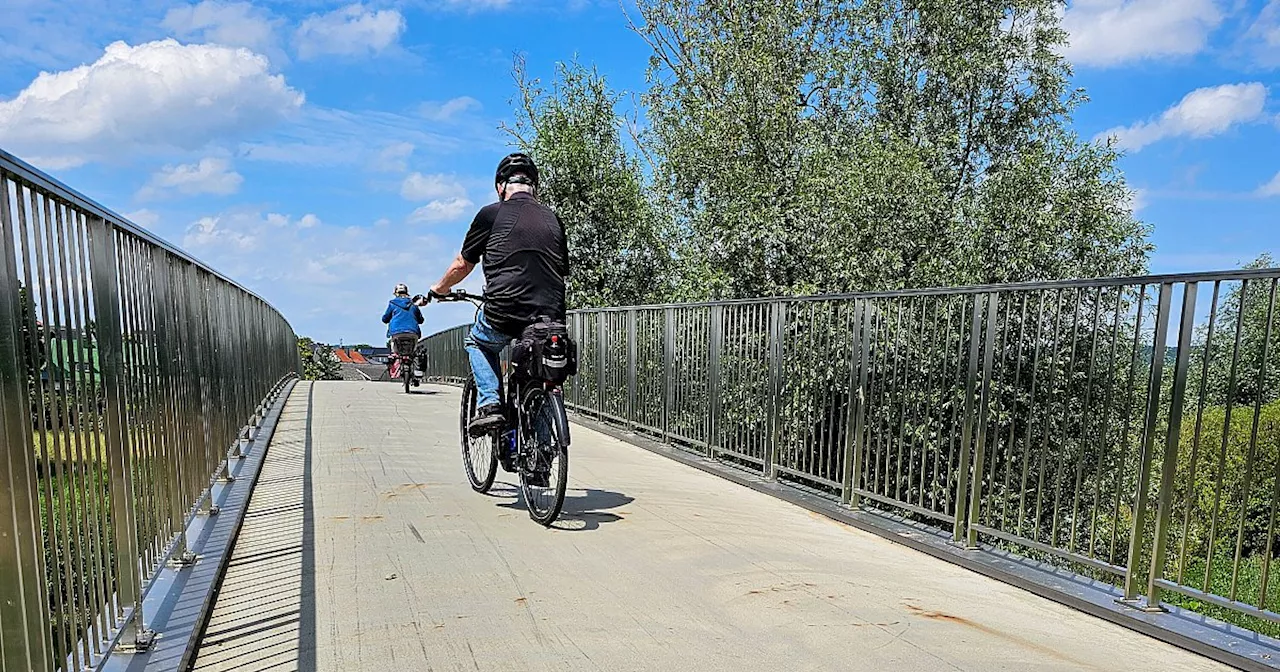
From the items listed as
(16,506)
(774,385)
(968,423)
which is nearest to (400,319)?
(774,385)

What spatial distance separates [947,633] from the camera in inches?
132

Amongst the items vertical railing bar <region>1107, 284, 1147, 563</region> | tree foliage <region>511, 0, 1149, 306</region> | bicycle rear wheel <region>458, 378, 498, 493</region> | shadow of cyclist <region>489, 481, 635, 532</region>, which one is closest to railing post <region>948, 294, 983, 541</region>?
vertical railing bar <region>1107, 284, 1147, 563</region>

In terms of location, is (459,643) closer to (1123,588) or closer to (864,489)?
(1123,588)

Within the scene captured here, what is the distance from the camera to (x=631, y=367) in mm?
9664

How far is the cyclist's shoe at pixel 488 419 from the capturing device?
504 centimetres

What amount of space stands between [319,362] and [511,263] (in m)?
37.7

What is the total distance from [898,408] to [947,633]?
2232 millimetres

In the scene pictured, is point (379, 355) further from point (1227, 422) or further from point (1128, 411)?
point (1227, 422)

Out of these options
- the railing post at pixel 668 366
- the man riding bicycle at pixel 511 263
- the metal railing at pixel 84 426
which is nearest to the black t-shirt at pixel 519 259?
the man riding bicycle at pixel 511 263

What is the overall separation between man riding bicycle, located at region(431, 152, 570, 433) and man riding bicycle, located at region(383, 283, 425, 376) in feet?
34.3

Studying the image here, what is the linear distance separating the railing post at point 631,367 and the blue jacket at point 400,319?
6.79 metres

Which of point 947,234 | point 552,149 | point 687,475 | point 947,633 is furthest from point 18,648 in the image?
point 552,149

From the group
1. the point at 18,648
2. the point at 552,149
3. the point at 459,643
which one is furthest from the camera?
the point at 552,149

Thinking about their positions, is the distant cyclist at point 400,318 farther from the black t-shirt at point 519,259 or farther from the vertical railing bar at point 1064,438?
the vertical railing bar at point 1064,438
